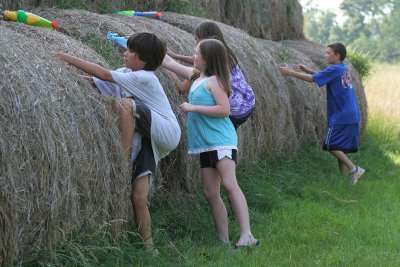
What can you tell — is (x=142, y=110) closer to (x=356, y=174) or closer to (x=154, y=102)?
(x=154, y=102)

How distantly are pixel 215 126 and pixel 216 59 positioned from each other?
1.69 ft

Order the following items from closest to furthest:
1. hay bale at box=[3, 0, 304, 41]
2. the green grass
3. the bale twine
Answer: the bale twine, the green grass, hay bale at box=[3, 0, 304, 41]

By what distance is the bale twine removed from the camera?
4.63m

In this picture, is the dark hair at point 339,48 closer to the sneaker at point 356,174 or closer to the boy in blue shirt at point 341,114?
the boy in blue shirt at point 341,114

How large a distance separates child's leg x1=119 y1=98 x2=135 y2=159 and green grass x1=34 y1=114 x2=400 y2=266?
688 millimetres

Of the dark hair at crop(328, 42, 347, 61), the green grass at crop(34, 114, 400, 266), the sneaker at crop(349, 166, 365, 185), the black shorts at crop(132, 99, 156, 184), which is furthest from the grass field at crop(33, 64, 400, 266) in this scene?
the dark hair at crop(328, 42, 347, 61)

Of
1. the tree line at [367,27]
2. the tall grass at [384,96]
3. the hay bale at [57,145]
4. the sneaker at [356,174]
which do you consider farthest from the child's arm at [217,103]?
the tree line at [367,27]

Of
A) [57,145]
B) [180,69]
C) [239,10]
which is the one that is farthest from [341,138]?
[57,145]

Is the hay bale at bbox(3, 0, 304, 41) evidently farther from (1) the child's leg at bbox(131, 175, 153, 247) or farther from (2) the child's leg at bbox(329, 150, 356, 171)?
(2) the child's leg at bbox(329, 150, 356, 171)

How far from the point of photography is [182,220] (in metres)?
6.86

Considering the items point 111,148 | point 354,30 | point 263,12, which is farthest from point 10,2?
point 354,30

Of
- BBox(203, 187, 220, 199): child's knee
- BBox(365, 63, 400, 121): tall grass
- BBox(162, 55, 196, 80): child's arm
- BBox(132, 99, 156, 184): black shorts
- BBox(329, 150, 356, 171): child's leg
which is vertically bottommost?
BBox(365, 63, 400, 121): tall grass

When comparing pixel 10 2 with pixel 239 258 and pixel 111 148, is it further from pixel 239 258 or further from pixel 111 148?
pixel 239 258

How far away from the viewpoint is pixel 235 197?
6547mm
